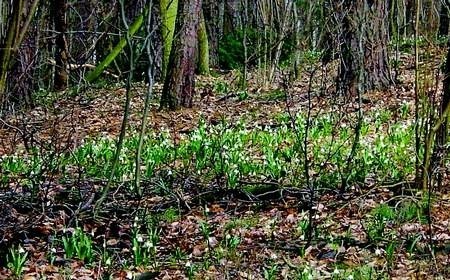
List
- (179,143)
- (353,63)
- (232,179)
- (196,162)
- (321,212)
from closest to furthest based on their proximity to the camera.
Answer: (321,212)
(232,179)
(196,162)
(179,143)
(353,63)

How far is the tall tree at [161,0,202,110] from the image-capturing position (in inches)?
466

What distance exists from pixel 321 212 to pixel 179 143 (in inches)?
145

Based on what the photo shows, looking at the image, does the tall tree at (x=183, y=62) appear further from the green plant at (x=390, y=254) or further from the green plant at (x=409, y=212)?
the green plant at (x=390, y=254)

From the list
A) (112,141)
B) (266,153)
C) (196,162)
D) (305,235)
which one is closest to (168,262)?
(305,235)

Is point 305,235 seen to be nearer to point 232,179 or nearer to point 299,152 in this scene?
point 232,179

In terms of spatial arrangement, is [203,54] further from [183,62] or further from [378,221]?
[378,221]

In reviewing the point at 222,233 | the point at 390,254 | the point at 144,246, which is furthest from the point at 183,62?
the point at 390,254

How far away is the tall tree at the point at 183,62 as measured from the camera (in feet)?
38.9

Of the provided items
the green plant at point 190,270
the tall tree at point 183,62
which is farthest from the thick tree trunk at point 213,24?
the green plant at point 190,270

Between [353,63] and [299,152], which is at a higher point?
[353,63]

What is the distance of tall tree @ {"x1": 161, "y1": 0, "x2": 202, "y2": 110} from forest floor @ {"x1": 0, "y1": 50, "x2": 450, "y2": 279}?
196 inches

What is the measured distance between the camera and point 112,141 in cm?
981

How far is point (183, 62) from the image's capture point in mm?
11891

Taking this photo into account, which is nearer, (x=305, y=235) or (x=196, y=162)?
(x=305, y=235)
